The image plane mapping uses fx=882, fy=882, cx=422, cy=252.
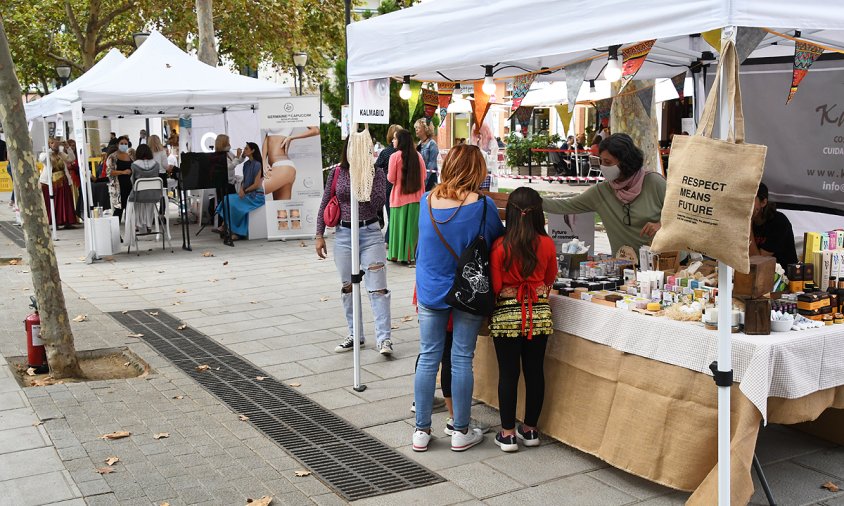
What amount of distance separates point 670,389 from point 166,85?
11.1m

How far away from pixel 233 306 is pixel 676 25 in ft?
23.7

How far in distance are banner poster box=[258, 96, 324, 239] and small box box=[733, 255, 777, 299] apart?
440 inches

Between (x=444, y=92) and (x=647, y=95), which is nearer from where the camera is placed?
(x=444, y=92)

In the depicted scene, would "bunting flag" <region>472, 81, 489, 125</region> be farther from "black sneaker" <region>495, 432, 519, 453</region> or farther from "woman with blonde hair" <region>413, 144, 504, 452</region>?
"black sneaker" <region>495, 432, 519, 453</region>

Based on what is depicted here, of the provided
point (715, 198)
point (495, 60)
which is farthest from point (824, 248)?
point (495, 60)

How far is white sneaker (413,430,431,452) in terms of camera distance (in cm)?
526

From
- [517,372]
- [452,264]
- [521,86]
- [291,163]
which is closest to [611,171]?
[521,86]

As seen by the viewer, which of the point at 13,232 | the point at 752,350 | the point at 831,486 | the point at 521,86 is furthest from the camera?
the point at 13,232

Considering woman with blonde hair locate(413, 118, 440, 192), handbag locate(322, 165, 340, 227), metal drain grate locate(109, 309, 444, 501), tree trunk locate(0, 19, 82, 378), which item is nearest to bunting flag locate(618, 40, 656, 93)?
metal drain grate locate(109, 309, 444, 501)

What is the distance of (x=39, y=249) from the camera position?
281 inches

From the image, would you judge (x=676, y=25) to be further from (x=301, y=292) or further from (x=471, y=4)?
(x=301, y=292)

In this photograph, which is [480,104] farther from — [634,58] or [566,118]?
[566,118]

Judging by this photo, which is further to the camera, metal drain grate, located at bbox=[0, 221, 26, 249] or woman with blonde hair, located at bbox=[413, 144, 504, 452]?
metal drain grate, located at bbox=[0, 221, 26, 249]

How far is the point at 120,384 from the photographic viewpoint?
22.7 feet
